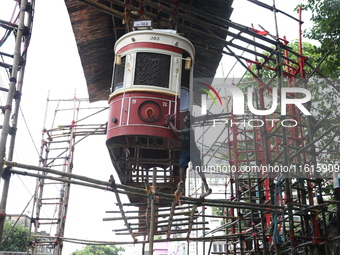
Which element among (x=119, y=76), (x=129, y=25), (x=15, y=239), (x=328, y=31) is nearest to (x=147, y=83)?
(x=119, y=76)

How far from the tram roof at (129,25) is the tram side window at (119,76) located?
1428 millimetres

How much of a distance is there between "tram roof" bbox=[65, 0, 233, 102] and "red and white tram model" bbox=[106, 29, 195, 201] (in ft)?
2.76

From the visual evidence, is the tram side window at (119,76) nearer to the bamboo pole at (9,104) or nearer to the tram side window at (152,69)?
the tram side window at (152,69)

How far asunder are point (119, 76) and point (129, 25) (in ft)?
8.05

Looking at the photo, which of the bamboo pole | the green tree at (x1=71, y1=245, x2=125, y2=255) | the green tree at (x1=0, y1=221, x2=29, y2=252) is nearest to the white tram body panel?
the bamboo pole

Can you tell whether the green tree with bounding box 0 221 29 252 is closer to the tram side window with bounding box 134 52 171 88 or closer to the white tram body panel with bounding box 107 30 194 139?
the white tram body panel with bounding box 107 30 194 139

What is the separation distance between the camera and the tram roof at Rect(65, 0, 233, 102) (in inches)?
468

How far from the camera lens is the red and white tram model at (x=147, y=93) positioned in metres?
10.9

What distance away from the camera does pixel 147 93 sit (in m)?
11.1

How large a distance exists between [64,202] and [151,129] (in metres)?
10.7

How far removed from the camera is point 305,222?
9.45 m

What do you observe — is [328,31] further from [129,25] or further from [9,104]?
[9,104]

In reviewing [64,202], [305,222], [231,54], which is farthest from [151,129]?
[64,202]

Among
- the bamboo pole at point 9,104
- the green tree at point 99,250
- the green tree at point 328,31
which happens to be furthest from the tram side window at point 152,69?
the green tree at point 99,250
